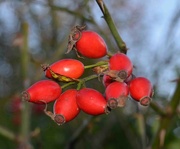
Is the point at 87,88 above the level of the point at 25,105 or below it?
above

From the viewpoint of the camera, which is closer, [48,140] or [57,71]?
[57,71]

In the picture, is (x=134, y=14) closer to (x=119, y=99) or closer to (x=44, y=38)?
(x=44, y=38)

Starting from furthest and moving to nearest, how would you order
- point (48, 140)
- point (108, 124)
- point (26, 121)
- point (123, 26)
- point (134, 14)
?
point (134, 14) → point (123, 26) → point (48, 140) → point (108, 124) → point (26, 121)

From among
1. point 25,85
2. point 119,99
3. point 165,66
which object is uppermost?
point 119,99

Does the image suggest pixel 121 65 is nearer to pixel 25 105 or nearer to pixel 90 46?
pixel 90 46

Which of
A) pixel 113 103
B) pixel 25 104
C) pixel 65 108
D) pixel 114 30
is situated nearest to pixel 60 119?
pixel 65 108

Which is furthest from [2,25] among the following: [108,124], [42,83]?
[42,83]
